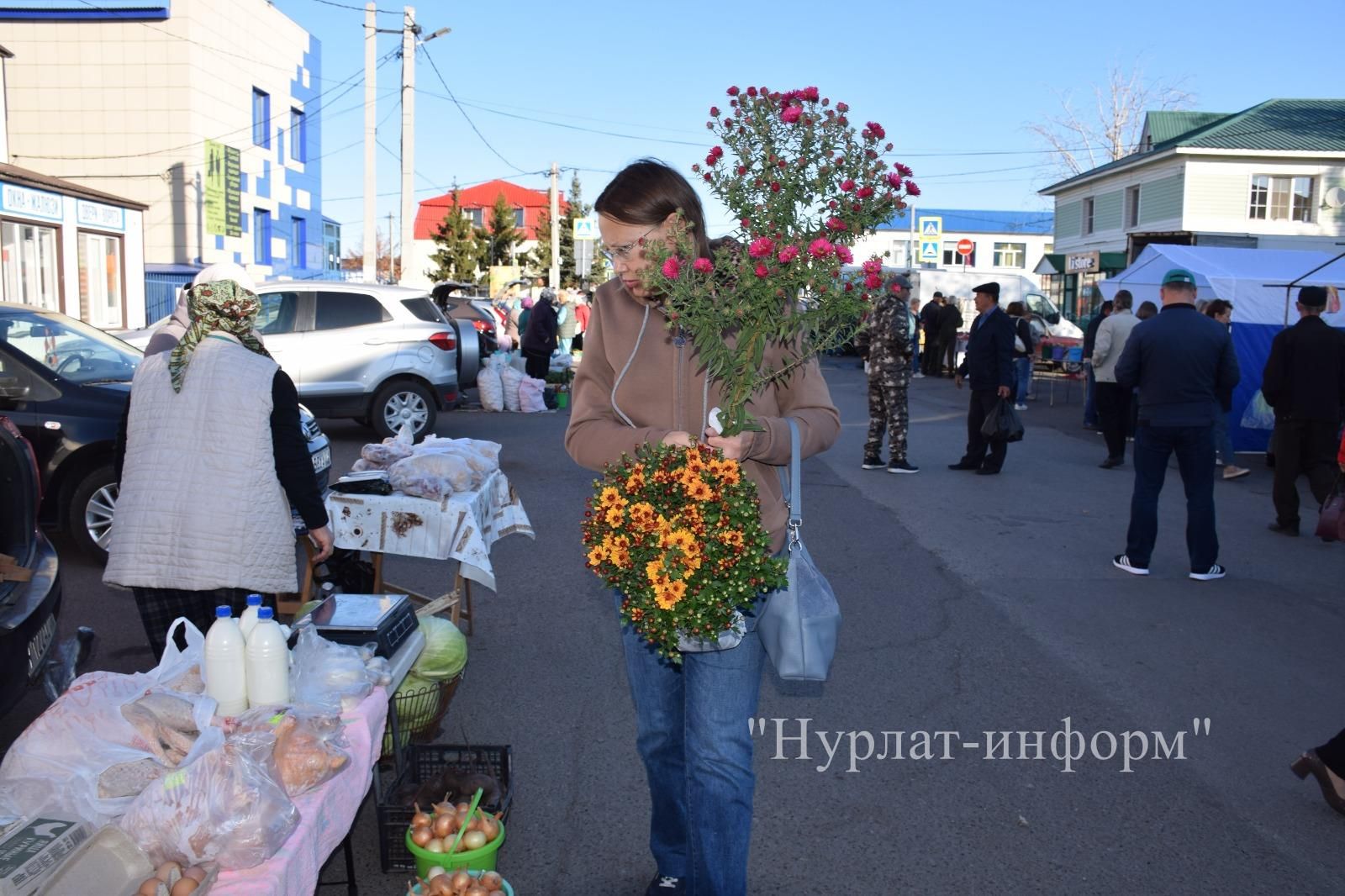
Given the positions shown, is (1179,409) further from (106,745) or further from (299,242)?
(299,242)

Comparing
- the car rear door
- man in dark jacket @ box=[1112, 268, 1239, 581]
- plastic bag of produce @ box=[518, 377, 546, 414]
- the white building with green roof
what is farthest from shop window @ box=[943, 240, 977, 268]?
man in dark jacket @ box=[1112, 268, 1239, 581]

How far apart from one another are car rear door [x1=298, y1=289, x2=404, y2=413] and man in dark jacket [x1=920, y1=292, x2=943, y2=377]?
16176 millimetres

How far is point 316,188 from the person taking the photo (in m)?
42.8

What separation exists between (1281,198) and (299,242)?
36.9 meters

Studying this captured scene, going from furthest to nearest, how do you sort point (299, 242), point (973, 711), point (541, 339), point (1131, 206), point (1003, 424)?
point (1131, 206) → point (299, 242) → point (541, 339) → point (1003, 424) → point (973, 711)

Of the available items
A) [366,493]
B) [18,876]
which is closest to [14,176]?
[366,493]

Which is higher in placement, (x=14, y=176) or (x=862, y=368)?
(x=14, y=176)

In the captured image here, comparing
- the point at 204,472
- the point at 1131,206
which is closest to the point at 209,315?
the point at 204,472

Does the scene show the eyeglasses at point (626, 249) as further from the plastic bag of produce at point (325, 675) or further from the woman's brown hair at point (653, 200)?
the plastic bag of produce at point (325, 675)

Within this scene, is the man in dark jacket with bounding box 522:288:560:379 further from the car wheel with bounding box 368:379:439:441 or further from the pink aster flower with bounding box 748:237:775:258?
the pink aster flower with bounding box 748:237:775:258

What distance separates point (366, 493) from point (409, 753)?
6.86 ft

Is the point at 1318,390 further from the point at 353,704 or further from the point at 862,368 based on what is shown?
the point at 862,368

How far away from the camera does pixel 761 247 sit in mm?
2650

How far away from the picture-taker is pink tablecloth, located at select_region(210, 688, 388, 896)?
252 centimetres
